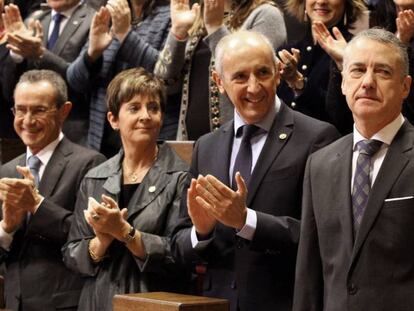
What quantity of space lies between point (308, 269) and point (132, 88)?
116 cm

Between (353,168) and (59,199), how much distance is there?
57.4 inches

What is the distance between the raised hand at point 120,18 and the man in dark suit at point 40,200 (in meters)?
0.44

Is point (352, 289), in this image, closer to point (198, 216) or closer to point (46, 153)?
point (198, 216)

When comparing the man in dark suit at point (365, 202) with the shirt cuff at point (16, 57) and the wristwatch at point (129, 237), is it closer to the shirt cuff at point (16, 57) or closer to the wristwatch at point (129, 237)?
the wristwatch at point (129, 237)

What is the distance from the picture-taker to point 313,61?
154 inches

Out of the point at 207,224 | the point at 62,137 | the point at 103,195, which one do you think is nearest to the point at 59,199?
the point at 62,137

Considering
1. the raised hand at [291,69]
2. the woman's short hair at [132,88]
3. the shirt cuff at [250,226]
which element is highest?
the raised hand at [291,69]

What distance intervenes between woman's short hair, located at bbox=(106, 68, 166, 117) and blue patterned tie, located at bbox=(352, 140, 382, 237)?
3.54ft

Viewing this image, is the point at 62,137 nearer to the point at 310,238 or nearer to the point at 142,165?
the point at 142,165

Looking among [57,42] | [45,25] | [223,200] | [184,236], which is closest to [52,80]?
[57,42]

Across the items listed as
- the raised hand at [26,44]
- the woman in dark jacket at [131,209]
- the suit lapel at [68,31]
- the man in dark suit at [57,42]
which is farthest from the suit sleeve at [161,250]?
the suit lapel at [68,31]

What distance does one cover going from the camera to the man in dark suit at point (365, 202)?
2691 millimetres

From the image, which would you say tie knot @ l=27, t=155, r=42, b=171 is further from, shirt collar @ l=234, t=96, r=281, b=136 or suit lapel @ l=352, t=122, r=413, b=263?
suit lapel @ l=352, t=122, r=413, b=263

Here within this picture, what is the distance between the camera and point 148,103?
3.72 metres
